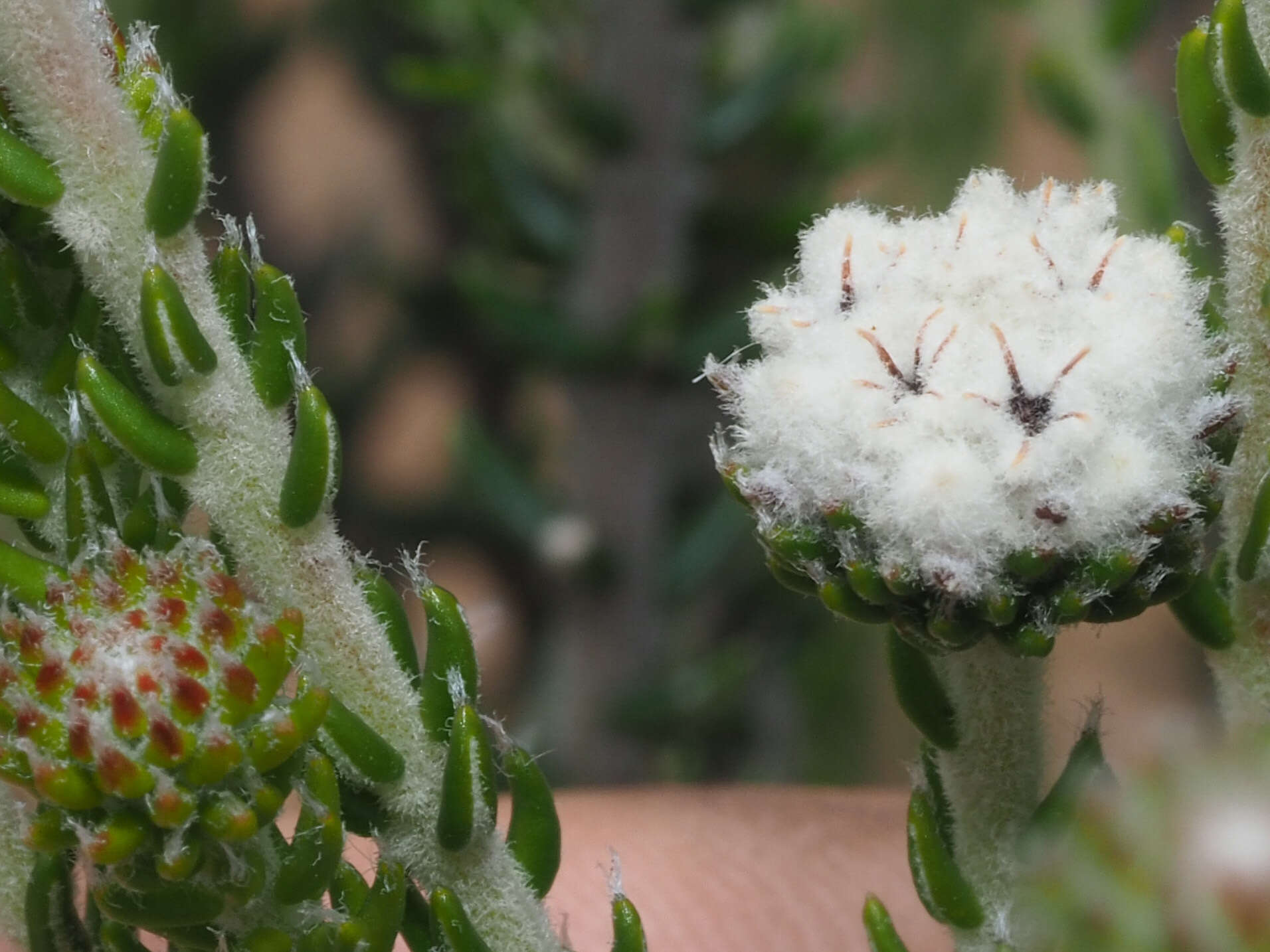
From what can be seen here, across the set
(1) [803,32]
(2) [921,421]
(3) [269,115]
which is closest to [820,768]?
(1) [803,32]

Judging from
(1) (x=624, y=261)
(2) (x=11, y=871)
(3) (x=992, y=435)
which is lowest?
(2) (x=11, y=871)

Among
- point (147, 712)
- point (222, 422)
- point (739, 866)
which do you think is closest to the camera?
point (147, 712)

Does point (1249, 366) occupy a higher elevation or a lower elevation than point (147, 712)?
higher

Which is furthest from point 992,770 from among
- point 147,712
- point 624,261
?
point 624,261

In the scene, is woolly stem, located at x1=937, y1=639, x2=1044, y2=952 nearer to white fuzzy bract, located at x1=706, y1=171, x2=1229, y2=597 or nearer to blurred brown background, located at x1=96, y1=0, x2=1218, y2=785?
white fuzzy bract, located at x1=706, y1=171, x2=1229, y2=597

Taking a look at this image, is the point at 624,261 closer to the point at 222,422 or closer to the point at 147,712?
the point at 222,422

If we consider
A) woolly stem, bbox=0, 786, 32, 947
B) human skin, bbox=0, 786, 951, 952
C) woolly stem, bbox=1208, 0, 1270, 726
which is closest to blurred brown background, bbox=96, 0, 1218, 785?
human skin, bbox=0, 786, 951, 952

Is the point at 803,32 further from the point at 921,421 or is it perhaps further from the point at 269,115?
the point at 269,115
